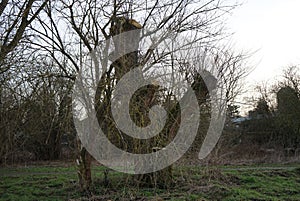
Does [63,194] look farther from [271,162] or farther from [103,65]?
[271,162]

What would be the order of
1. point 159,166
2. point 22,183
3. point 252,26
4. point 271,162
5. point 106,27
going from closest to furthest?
point 159,166
point 106,27
point 22,183
point 252,26
point 271,162

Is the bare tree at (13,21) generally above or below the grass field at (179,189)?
above

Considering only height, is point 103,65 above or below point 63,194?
above

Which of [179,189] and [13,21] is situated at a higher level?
[13,21]

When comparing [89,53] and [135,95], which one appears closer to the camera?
[135,95]

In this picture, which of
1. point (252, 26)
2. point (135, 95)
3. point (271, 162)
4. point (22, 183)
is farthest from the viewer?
point (271, 162)

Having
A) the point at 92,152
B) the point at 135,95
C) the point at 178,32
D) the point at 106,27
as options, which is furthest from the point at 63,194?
the point at 178,32

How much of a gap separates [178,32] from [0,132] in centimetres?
452

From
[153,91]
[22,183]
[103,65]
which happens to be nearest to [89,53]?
[103,65]

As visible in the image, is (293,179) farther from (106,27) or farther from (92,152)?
(106,27)

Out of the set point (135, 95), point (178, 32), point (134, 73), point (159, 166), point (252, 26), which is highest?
point (252, 26)

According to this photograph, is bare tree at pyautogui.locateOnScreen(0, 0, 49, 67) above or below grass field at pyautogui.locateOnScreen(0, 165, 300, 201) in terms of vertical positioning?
above

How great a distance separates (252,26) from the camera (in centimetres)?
969

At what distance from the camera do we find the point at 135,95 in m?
5.88
